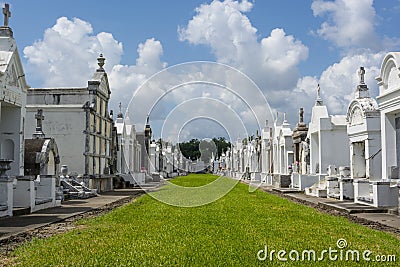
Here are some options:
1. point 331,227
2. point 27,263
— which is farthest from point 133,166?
point 27,263

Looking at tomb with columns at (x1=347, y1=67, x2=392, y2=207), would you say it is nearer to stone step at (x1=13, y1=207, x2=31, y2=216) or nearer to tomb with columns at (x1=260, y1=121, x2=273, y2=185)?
stone step at (x1=13, y1=207, x2=31, y2=216)

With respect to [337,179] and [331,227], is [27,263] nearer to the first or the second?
[331,227]

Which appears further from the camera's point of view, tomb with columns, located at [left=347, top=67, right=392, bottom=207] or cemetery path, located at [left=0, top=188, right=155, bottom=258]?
tomb with columns, located at [left=347, top=67, right=392, bottom=207]

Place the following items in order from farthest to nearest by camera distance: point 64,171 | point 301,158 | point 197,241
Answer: point 301,158 < point 64,171 < point 197,241

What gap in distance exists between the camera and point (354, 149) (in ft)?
71.9

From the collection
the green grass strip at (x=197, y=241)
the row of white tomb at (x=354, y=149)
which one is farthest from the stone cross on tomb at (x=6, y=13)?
the row of white tomb at (x=354, y=149)

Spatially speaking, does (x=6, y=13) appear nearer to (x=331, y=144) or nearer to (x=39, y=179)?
(x=39, y=179)

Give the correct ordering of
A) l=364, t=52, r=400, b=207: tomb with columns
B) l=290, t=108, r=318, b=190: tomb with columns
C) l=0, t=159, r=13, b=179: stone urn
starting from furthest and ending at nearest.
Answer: l=290, t=108, r=318, b=190: tomb with columns → l=364, t=52, r=400, b=207: tomb with columns → l=0, t=159, r=13, b=179: stone urn

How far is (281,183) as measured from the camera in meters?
35.3

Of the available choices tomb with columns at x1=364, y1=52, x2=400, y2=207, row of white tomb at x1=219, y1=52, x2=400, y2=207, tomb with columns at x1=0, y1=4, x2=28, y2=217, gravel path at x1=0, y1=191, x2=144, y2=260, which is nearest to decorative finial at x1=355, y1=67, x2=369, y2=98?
row of white tomb at x1=219, y1=52, x2=400, y2=207

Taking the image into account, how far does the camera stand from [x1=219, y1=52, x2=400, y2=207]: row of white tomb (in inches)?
667

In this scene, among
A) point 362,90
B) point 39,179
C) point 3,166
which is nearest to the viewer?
point 3,166

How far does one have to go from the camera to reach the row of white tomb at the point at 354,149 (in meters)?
17.0

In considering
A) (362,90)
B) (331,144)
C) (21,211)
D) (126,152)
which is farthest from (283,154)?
(21,211)
